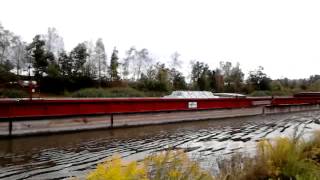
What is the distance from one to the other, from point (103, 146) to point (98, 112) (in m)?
5.56

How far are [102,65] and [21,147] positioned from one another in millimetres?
53431

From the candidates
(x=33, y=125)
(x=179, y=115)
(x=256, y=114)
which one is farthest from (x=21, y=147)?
(x=256, y=114)

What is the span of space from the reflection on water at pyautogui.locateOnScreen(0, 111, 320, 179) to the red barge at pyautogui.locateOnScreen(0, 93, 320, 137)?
79 centimetres

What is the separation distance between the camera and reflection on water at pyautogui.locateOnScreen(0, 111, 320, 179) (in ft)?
35.1

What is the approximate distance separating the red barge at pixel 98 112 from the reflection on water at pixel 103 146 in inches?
31.1

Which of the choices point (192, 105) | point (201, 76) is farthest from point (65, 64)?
point (192, 105)

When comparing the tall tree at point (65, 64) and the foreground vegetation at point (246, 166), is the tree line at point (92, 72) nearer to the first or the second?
the tall tree at point (65, 64)

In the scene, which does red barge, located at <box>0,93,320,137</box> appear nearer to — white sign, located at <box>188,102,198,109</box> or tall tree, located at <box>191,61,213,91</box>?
white sign, located at <box>188,102,198,109</box>

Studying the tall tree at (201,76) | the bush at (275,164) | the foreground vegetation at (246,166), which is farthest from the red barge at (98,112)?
the tall tree at (201,76)

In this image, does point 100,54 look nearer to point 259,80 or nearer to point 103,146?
point 259,80

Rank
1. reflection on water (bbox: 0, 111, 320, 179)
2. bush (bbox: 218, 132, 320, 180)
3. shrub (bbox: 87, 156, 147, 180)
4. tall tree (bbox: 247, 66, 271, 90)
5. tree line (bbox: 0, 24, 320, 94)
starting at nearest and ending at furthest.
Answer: shrub (bbox: 87, 156, 147, 180)
bush (bbox: 218, 132, 320, 180)
reflection on water (bbox: 0, 111, 320, 179)
tree line (bbox: 0, 24, 320, 94)
tall tree (bbox: 247, 66, 271, 90)

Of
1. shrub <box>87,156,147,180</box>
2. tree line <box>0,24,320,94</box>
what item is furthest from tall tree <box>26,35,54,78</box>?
shrub <box>87,156,147,180</box>

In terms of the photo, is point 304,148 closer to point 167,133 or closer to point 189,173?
point 189,173

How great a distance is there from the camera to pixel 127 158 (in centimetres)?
1242
